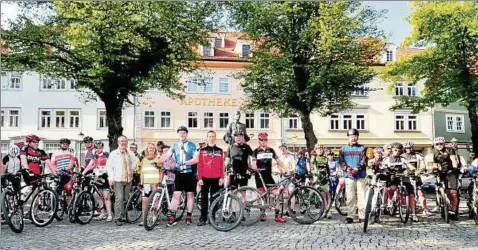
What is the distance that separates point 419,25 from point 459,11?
2.17m

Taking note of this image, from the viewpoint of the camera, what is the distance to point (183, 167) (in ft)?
31.4

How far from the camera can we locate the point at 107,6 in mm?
17484

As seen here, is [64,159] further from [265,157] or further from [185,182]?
[265,157]

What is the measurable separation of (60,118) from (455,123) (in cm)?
3097

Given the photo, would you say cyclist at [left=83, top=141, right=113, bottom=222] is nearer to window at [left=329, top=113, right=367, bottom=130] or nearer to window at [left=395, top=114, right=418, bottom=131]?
window at [left=329, top=113, right=367, bottom=130]

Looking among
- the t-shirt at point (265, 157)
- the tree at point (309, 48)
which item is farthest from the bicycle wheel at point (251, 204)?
the tree at point (309, 48)

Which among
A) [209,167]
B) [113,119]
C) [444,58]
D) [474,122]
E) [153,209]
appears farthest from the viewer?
[444,58]

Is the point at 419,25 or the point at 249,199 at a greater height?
the point at 419,25

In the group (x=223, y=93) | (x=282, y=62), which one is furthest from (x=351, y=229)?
(x=223, y=93)

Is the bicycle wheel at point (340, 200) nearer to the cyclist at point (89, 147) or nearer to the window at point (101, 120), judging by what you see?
the cyclist at point (89, 147)

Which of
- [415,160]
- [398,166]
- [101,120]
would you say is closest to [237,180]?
[398,166]

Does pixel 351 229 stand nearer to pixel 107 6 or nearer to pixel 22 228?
pixel 22 228

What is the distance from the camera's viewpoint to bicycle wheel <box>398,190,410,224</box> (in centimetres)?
981

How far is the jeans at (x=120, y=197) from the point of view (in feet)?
32.4
